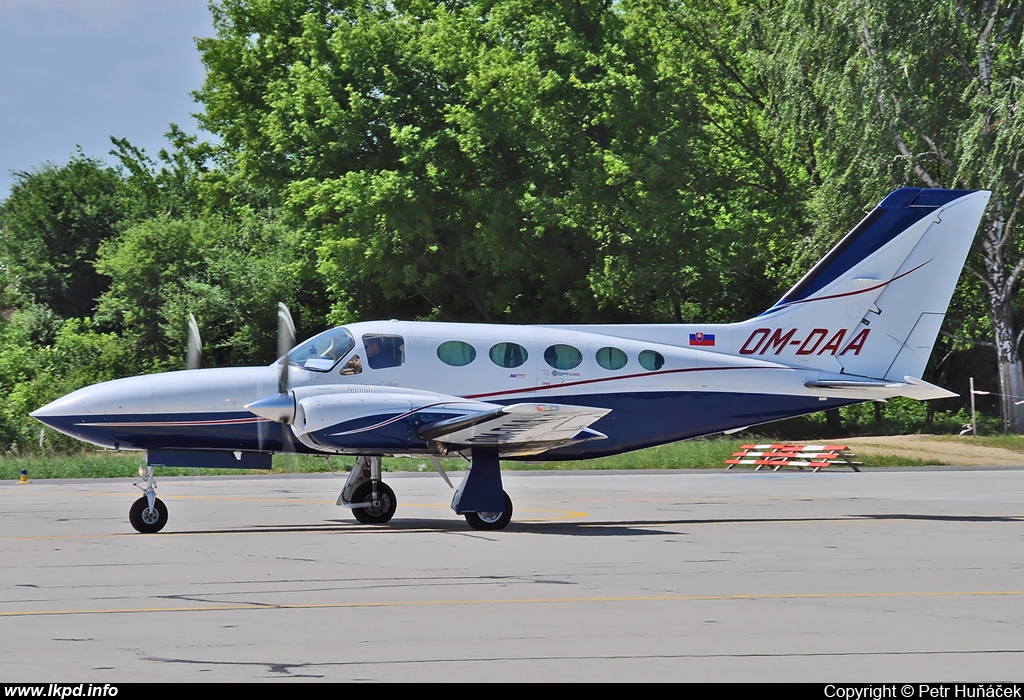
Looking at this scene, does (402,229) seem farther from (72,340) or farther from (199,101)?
(199,101)

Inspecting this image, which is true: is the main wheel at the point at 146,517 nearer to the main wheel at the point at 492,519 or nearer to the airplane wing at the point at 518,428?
the airplane wing at the point at 518,428

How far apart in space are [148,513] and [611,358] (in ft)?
23.6

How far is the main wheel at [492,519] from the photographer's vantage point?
16.8 m

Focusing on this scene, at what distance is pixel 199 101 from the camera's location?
60.6 meters

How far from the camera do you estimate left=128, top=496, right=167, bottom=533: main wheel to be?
16.5 m

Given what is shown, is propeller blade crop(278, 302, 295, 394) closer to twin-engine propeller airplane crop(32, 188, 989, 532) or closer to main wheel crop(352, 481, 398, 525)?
twin-engine propeller airplane crop(32, 188, 989, 532)

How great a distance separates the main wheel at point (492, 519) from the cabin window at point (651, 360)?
10.7ft

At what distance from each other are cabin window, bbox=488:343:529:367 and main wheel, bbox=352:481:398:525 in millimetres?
2666

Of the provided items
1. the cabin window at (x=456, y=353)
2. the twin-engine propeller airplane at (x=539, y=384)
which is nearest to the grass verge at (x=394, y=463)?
the twin-engine propeller airplane at (x=539, y=384)

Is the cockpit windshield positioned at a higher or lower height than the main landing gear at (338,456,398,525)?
higher

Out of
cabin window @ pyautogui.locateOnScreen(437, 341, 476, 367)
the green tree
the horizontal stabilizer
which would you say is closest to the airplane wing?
cabin window @ pyautogui.locateOnScreen(437, 341, 476, 367)

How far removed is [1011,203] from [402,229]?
22055 millimetres

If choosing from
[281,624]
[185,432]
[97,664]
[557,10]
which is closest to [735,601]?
[281,624]

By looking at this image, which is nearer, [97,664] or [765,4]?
[97,664]
